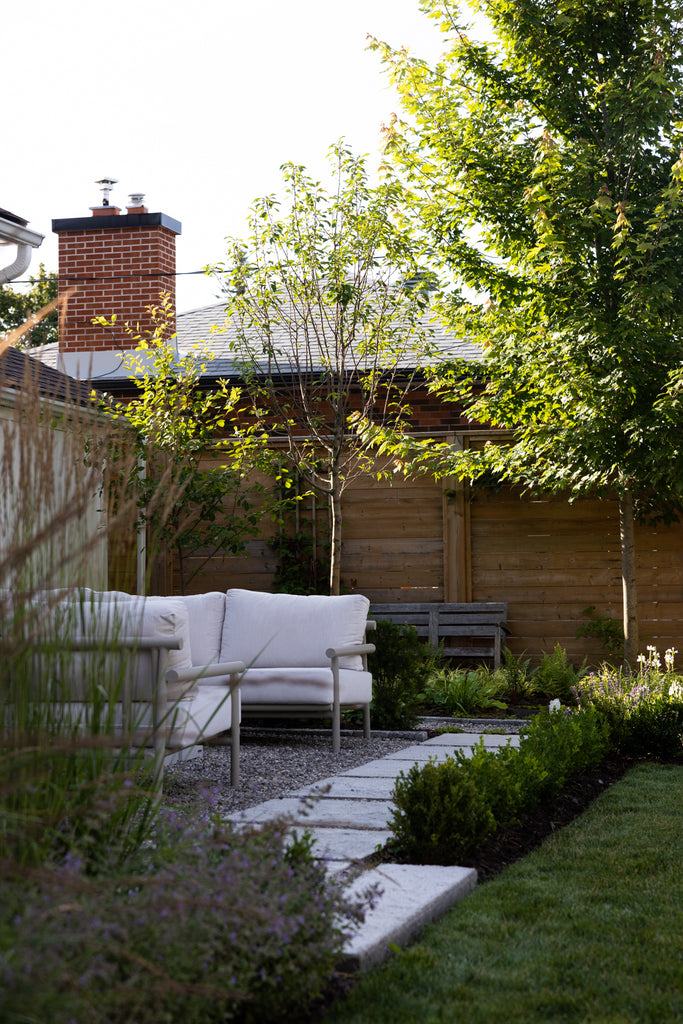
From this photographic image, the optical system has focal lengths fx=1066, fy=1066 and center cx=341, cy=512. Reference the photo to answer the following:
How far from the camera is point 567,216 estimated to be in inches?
279

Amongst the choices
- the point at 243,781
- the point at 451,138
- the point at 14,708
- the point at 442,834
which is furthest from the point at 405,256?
the point at 14,708

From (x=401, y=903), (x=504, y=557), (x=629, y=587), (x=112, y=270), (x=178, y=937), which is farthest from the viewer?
(x=112, y=270)

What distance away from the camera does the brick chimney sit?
11.3 meters

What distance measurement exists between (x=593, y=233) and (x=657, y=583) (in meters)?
3.37

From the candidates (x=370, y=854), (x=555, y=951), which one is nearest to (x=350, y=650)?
(x=370, y=854)

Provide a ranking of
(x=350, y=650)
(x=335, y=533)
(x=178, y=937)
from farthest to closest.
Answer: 1. (x=335, y=533)
2. (x=350, y=650)
3. (x=178, y=937)

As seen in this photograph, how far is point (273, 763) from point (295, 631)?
1014mm

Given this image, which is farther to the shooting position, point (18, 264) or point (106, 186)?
point (106, 186)

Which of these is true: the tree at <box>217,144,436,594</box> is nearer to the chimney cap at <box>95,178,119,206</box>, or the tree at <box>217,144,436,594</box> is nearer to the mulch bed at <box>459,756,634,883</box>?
the mulch bed at <box>459,756,634,883</box>

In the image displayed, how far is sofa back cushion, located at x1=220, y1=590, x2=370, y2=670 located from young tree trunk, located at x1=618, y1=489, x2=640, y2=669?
2315 mm

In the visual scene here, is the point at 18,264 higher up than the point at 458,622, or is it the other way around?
the point at 18,264

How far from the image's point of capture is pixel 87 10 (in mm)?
5562

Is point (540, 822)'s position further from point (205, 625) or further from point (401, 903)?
point (205, 625)

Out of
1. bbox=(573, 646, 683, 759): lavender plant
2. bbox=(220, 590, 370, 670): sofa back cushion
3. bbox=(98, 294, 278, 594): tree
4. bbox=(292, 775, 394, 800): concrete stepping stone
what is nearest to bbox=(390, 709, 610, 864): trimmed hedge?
bbox=(292, 775, 394, 800): concrete stepping stone
